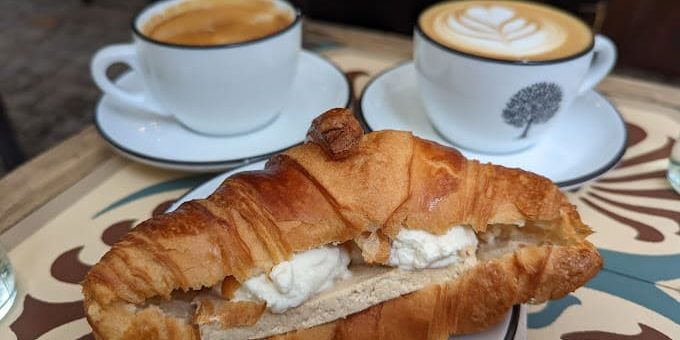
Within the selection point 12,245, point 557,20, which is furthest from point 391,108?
point 12,245

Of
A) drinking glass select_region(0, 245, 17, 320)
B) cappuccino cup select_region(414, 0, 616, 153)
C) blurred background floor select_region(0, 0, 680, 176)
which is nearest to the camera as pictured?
drinking glass select_region(0, 245, 17, 320)

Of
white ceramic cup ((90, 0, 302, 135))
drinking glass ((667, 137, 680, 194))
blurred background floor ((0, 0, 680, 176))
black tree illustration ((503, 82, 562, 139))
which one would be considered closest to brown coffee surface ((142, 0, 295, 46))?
white ceramic cup ((90, 0, 302, 135))

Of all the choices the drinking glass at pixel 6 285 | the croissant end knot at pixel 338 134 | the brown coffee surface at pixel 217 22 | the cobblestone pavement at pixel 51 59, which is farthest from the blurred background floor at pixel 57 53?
the croissant end knot at pixel 338 134

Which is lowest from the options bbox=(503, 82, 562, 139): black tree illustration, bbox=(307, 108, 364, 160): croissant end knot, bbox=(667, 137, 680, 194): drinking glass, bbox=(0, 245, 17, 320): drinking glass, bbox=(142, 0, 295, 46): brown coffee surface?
bbox=(667, 137, 680, 194): drinking glass

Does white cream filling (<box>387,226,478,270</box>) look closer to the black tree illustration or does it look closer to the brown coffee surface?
the black tree illustration

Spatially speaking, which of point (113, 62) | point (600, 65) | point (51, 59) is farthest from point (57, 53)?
point (600, 65)

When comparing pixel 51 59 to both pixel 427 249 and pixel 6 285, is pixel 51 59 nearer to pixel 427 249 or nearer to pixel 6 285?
pixel 6 285

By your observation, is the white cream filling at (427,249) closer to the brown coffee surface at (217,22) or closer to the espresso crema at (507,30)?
the espresso crema at (507,30)
